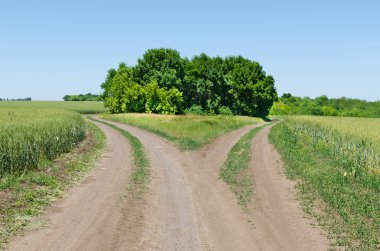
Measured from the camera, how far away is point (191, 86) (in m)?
95.4

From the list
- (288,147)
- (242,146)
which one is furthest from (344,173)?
(242,146)

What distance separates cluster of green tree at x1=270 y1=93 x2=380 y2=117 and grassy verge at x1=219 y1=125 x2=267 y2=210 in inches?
4483

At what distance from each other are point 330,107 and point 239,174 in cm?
14112

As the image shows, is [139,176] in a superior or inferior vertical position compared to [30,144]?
inferior

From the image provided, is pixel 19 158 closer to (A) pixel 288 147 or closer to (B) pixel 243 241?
(B) pixel 243 241

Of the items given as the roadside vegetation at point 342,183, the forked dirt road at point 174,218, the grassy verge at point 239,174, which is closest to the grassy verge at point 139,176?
the forked dirt road at point 174,218

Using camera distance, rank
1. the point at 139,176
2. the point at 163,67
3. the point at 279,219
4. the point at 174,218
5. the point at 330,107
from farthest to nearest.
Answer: the point at 330,107 < the point at 163,67 < the point at 139,176 < the point at 279,219 < the point at 174,218

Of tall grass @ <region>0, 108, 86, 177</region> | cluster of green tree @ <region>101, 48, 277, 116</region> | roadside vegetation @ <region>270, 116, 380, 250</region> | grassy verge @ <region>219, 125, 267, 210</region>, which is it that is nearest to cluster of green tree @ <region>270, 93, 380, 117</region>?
cluster of green tree @ <region>101, 48, 277, 116</region>

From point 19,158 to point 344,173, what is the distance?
17.0m

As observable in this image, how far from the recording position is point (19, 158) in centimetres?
1942

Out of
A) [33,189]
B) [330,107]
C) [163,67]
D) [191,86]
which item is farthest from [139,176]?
[330,107]

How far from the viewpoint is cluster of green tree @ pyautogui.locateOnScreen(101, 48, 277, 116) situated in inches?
3445

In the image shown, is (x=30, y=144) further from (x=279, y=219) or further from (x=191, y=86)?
(x=191, y=86)

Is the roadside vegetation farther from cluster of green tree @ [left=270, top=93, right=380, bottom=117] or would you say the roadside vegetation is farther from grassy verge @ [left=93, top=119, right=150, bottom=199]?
cluster of green tree @ [left=270, top=93, right=380, bottom=117]
